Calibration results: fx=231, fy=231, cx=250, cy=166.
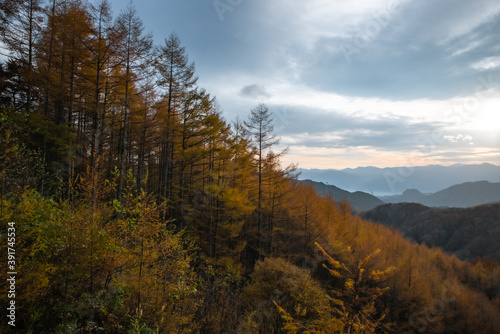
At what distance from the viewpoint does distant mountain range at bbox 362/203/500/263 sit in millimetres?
66625

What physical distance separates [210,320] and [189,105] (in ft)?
37.4

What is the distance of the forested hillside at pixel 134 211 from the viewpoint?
3977 millimetres

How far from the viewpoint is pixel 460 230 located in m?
74.7

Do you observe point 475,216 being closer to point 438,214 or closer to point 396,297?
point 438,214

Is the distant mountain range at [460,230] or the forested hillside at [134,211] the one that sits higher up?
the forested hillside at [134,211]

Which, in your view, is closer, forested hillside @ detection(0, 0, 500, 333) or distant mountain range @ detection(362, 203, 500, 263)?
forested hillside @ detection(0, 0, 500, 333)

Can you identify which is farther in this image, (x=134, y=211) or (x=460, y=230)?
(x=460, y=230)

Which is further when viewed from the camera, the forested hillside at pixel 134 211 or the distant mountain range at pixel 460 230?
the distant mountain range at pixel 460 230

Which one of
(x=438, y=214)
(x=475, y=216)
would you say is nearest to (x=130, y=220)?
(x=475, y=216)

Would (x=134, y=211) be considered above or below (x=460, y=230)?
above

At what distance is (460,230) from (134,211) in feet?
333

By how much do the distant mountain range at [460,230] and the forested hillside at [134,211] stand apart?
57545 mm

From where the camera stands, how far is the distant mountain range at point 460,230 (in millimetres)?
66625

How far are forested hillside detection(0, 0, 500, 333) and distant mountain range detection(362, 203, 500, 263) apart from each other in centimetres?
5754
